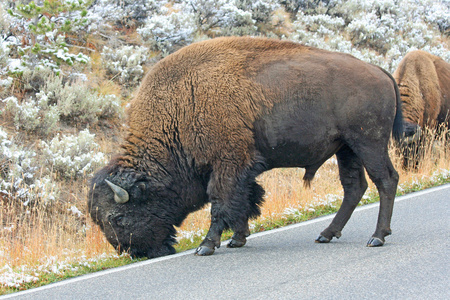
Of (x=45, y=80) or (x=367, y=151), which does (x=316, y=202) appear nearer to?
(x=367, y=151)

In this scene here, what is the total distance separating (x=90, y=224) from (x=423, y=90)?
798cm

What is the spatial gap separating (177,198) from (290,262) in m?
1.68

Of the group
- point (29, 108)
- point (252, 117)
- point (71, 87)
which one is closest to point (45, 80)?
point (71, 87)

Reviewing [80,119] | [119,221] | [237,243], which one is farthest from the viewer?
[80,119]

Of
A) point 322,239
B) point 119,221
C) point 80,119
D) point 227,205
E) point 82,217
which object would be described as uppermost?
point 227,205

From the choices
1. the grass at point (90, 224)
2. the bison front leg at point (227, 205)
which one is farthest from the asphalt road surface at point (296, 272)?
the grass at point (90, 224)

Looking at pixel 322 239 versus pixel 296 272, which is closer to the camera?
pixel 296 272

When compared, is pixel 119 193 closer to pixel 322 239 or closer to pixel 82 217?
pixel 322 239

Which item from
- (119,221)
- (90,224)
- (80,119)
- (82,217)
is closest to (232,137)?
(119,221)

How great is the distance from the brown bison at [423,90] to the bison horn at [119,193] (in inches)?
272

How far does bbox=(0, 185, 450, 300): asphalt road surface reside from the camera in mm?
4137

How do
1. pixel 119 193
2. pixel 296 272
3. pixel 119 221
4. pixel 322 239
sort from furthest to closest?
pixel 322 239 < pixel 119 221 < pixel 119 193 < pixel 296 272

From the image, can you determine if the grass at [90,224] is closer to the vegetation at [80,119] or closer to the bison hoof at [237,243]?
the vegetation at [80,119]

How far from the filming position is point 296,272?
4695 mm
